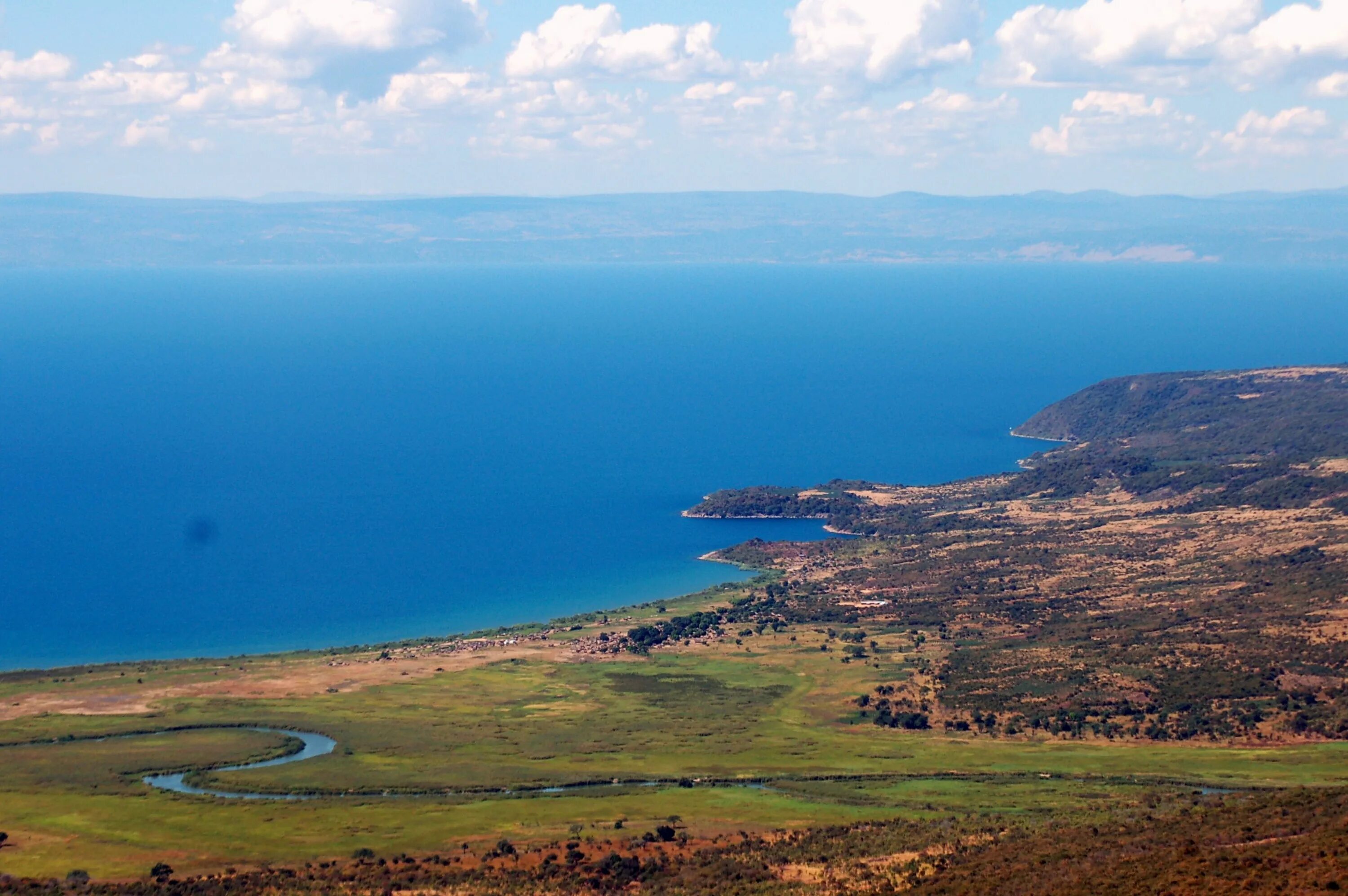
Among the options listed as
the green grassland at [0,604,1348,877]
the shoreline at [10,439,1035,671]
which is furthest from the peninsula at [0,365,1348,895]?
the shoreline at [10,439,1035,671]

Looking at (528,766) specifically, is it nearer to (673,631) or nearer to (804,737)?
(804,737)

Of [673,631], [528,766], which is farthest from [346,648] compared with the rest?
[528,766]

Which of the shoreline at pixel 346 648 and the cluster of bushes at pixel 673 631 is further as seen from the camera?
the cluster of bushes at pixel 673 631

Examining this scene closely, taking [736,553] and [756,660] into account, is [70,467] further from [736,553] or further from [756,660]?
[756,660]

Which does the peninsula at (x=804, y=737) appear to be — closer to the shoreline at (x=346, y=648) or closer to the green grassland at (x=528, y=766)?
the green grassland at (x=528, y=766)

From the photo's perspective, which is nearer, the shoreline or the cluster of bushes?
the shoreline

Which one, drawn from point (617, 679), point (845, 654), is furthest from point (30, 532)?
point (845, 654)

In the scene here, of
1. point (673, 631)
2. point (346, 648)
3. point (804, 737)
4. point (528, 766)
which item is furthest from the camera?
→ point (673, 631)

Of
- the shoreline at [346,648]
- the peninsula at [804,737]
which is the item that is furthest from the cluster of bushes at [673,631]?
the shoreline at [346,648]

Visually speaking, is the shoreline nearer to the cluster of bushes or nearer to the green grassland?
the green grassland
